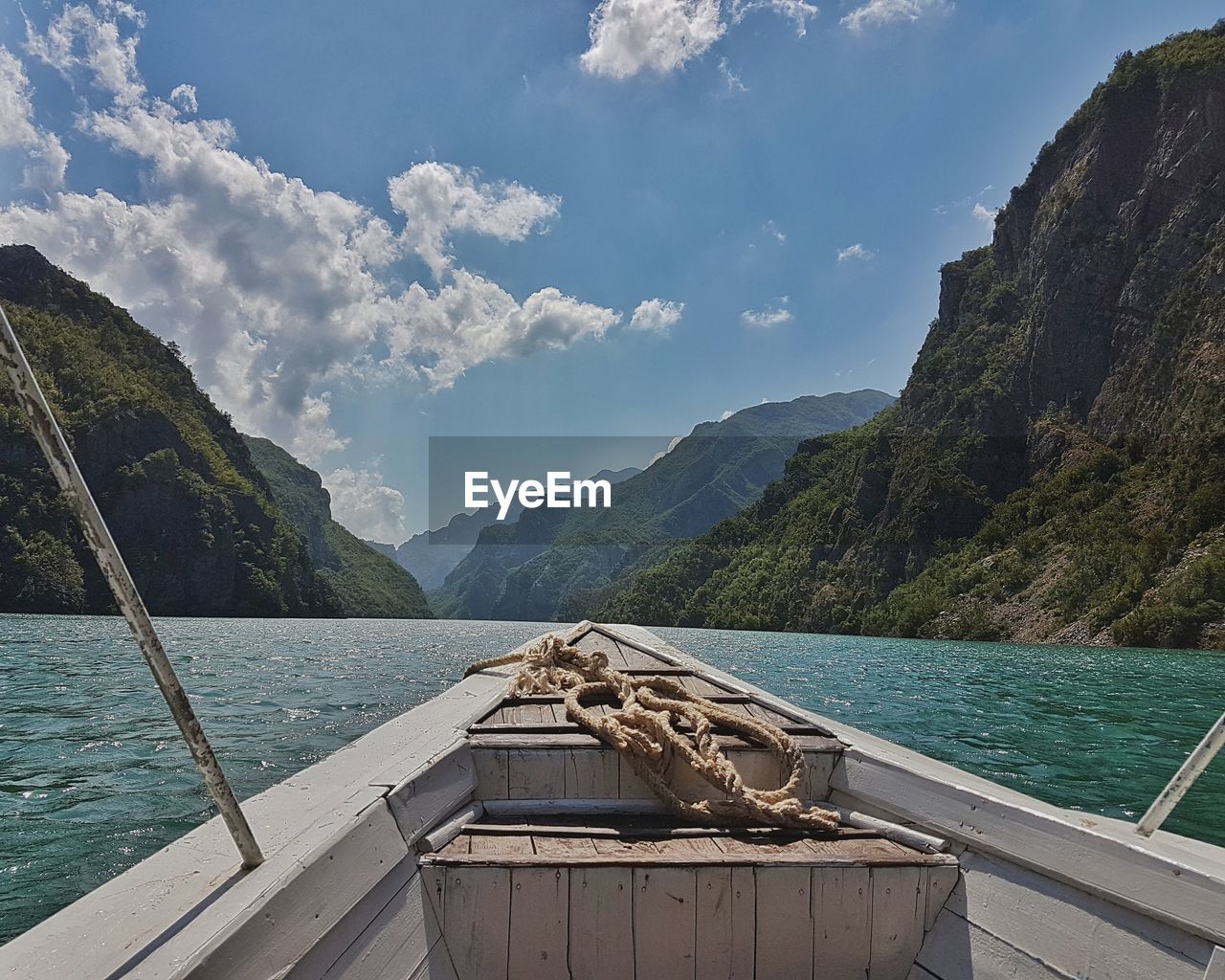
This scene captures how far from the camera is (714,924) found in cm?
258

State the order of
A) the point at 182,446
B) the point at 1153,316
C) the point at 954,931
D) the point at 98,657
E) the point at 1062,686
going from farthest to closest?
the point at 182,446, the point at 1153,316, the point at 98,657, the point at 1062,686, the point at 954,931

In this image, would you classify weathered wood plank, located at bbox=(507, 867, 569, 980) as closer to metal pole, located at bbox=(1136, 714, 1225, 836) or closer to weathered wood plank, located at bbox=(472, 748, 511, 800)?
weathered wood plank, located at bbox=(472, 748, 511, 800)

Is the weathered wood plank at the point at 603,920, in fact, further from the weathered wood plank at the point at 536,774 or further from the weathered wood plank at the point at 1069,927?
the weathered wood plank at the point at 1069,927

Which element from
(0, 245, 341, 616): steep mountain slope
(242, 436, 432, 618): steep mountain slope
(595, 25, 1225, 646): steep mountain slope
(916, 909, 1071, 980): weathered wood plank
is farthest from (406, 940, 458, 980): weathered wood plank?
(242, 436, 432, 618): steep mountain slope

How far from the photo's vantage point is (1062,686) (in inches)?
720

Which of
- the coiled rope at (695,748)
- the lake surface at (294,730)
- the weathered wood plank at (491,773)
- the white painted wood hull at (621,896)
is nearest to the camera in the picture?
the white painted wood hull at (621,896)

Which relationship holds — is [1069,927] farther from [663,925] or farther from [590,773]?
[590,773]

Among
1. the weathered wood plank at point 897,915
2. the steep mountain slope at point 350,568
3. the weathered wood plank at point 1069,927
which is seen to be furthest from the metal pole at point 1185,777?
the steep mountain slope at point 350,568

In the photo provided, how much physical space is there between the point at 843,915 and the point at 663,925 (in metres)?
0.67

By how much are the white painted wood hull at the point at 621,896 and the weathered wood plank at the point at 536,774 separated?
121mm

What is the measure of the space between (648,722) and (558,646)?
3367mm

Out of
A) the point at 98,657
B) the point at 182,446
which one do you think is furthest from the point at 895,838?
the point at 182,446

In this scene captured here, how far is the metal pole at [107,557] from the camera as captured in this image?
1.48 m

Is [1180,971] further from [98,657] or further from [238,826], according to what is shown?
[98,657]
